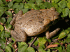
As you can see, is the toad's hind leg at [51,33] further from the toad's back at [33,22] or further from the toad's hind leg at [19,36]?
the toad's hind leg at [19,36]

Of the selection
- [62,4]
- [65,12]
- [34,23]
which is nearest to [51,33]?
[34,23]

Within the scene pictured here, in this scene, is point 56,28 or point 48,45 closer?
point 48,45

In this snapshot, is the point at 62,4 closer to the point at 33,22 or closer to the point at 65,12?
the point at 65,12

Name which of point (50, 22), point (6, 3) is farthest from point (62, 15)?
point (6, 3)

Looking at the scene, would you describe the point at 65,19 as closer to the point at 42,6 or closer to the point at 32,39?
the point at 42,6

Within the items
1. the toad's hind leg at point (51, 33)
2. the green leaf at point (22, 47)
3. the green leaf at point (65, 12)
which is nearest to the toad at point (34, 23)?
the toad's hind leg at point (51, 33)

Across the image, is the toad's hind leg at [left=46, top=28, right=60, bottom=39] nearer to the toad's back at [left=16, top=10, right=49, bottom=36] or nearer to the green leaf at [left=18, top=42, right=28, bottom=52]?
the toad's back at [left=16, top=10, right=49, bottom=36]
